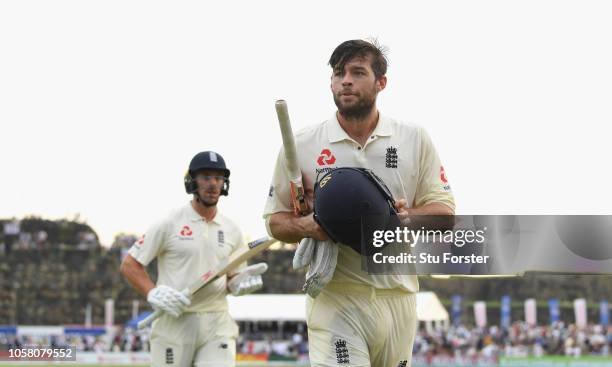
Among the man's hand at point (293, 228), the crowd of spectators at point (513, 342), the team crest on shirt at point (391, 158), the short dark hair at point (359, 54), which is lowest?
the crowd of spectators at point (513, 342)

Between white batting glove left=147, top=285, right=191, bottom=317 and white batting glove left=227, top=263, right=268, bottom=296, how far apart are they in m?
0.50

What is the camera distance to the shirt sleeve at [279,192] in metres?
6.03

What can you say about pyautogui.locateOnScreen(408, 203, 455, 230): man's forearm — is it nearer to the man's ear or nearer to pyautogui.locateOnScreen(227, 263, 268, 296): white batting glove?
the man's ear

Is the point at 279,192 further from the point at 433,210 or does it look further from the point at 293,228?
the point at 433,210

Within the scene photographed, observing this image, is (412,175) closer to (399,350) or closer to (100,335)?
(399,350)

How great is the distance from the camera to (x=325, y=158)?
6000 millimetres

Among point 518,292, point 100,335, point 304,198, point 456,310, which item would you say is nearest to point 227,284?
point 304,198

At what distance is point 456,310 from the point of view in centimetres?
5381

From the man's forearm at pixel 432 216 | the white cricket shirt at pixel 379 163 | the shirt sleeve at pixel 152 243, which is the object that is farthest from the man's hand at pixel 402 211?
the shirt sleeve at pixel 152 243

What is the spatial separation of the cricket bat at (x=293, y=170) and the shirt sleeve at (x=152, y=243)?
144 inches

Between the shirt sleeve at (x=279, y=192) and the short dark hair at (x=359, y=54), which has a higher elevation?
the short dark hair at (x=359, y=54)

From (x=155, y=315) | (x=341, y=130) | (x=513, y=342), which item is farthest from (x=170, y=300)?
(x=513, y=342)

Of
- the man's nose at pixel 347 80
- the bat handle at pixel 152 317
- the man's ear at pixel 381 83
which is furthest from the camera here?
the bat handle at pixel 152 317

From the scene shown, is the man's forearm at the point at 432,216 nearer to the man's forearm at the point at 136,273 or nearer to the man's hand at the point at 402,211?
the man's hand at the point at 402,211
